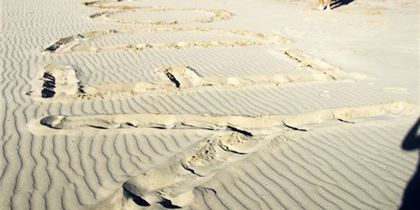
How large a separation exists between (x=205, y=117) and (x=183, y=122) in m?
0.36

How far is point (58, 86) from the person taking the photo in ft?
24.1

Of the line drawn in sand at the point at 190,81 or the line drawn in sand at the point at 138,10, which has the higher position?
the line drawn in sand at the point at 138,10

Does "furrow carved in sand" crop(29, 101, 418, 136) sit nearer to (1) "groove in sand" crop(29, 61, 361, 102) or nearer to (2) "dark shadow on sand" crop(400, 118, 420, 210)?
(2) "dark shadow on sand" crop(400, 118, 420, 210)

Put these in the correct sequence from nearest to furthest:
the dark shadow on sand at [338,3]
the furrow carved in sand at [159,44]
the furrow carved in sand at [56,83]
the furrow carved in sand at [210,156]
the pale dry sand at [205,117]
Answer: the furrow carved in sand at [210,156] < the pale dry sand at [205,117] < the furrow carved in sand at [56,83] < the furrow carved in sand at [159,44] < the dark shadow on sand at [338,3]

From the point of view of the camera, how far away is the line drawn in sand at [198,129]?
410cm

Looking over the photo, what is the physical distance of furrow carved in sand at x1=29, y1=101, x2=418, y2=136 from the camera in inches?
222

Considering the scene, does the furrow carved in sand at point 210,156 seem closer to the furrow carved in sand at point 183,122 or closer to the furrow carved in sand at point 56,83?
the furrow carved in sand at point 183,122

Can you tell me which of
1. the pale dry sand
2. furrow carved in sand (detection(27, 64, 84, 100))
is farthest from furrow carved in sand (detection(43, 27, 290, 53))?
furrow carved in sand (detection(27, 64, 84, 100))

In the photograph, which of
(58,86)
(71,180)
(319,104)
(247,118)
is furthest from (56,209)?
(319,104)

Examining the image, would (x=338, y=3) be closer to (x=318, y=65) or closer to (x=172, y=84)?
(x=318, y=65)

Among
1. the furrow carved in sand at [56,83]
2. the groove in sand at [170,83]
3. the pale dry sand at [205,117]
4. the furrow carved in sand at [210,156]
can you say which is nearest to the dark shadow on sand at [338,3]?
the pale dry sand at [205,117]

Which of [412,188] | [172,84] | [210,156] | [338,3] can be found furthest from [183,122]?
[338,3]

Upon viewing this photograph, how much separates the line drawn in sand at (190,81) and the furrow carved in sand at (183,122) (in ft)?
3.28

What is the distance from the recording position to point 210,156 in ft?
16.1
